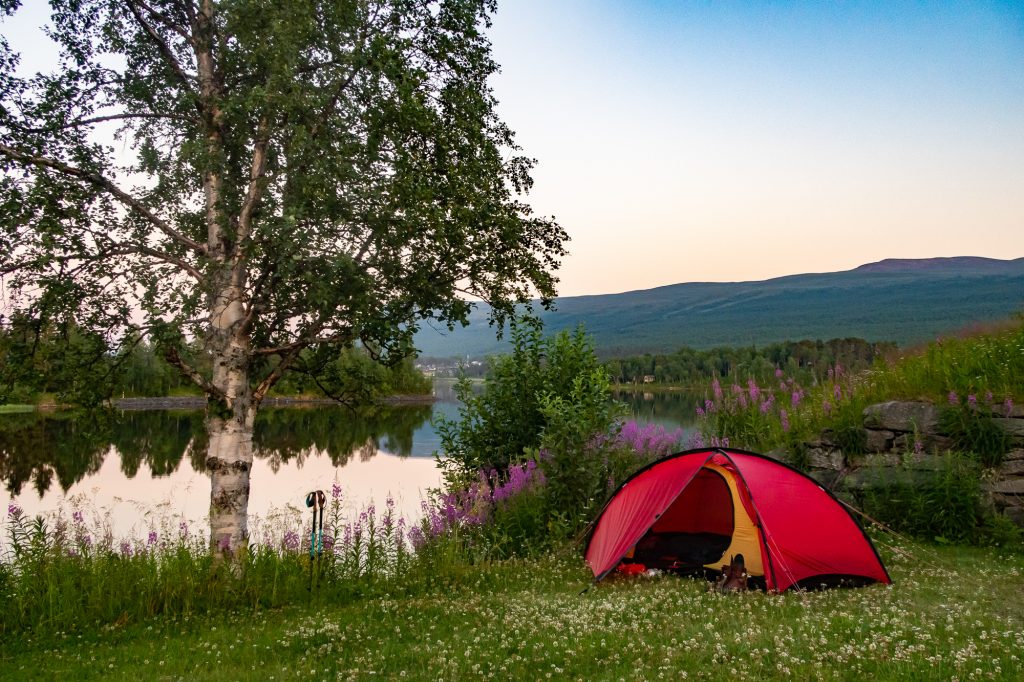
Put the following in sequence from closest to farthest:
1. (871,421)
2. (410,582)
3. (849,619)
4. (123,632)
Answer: (849,619) < (123,632) < (410,582) < (871,421)

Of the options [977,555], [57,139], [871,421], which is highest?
[57,139]

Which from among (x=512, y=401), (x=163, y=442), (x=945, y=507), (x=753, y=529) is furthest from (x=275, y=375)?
(x=163, y=442)

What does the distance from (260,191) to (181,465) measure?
3008 centimetres

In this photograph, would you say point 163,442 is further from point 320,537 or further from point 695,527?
point 695,527

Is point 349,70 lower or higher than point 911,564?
higher

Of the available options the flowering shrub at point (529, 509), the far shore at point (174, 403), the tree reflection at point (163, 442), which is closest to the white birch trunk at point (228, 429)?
the flowering shrub at point (529, 509)

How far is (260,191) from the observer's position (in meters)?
11.5

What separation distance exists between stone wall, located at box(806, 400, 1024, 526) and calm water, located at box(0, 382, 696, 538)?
4.53 m

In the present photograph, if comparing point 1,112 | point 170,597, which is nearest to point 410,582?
point 170,597

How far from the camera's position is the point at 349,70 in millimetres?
12180

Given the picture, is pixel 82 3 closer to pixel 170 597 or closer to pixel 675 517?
pixel 170 597

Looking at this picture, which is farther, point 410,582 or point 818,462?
point 818,462

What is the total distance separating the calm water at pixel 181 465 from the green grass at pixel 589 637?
4.56 m

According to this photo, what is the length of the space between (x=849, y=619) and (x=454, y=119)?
9.76 metres
